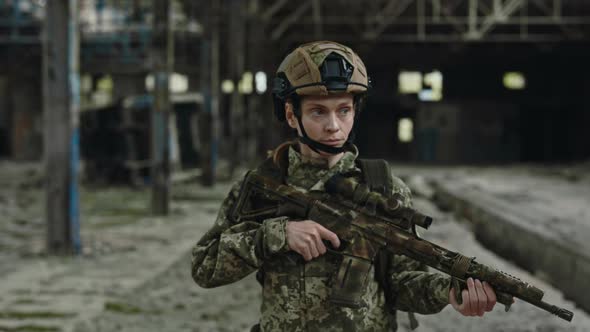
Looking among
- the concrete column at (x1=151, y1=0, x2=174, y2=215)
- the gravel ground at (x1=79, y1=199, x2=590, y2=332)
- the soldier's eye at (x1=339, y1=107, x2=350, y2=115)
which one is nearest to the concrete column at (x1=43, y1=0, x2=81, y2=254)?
the gravel ground at (x1=79, y1=199, x2=590, y2=332)

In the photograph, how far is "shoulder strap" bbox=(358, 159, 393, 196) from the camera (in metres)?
2.49

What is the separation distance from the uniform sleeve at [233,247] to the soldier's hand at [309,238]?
4cm

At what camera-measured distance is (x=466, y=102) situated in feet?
88.6

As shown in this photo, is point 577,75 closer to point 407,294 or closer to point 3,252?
point 3,252

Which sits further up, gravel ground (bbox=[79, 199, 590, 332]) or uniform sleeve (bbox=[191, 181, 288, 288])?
uniform sleeve (bbox=[191, 181, 288, 288])

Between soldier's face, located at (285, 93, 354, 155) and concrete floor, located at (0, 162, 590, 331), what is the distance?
276 cm

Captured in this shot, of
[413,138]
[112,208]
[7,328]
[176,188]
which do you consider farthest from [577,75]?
[7,328]

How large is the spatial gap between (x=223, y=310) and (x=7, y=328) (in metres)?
1.45

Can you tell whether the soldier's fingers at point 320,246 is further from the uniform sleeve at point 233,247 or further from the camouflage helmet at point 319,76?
the camouflage helmet at point 319,76

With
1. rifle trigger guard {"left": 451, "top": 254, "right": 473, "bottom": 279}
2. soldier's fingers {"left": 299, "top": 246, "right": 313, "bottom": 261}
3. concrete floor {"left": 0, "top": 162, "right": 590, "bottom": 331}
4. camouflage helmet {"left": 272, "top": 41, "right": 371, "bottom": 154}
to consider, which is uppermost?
camouflage helmet {"left": 272, "top": 41, "right": 371, "bottom": 154}

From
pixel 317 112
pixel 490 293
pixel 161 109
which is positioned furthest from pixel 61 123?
pixel 490 293

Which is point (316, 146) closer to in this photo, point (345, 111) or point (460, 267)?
point (345, 111)

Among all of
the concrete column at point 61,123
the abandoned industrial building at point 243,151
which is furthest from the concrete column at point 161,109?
the concrete column at point 61,123

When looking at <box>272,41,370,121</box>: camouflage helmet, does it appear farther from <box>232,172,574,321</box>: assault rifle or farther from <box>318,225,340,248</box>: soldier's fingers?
<box>318,225,340,248</box>: soldier's fingers
